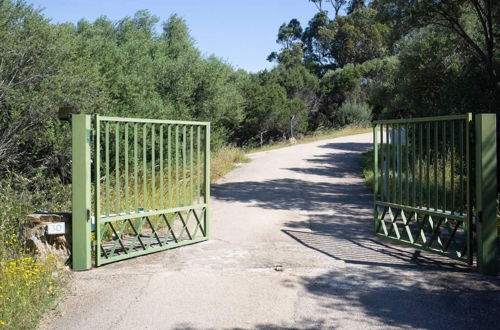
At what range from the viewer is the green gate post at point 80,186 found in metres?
6.80

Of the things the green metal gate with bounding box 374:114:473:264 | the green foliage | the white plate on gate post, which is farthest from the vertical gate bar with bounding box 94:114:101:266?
the green foliage

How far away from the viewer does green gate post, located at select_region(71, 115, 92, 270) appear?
22.3ft

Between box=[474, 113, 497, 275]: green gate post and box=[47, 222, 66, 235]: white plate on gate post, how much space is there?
5573mm

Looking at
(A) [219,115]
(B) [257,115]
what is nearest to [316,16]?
(B) [257,115]

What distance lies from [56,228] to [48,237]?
235mm

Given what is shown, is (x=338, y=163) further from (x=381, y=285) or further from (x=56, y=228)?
(x=56, y=228)

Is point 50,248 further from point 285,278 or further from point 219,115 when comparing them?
point 219,115

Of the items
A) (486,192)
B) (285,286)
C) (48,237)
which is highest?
(486,192)

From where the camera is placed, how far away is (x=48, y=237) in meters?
6.98

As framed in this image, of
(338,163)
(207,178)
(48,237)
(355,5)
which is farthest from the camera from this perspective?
(355,5)

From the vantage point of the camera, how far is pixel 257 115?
3278 centimetres

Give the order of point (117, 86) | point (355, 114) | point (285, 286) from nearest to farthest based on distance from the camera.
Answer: point (285, 286), point (117, 86), point (355, 114)

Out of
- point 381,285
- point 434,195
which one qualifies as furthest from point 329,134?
point 381,285

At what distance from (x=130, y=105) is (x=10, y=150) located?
14.6ft
